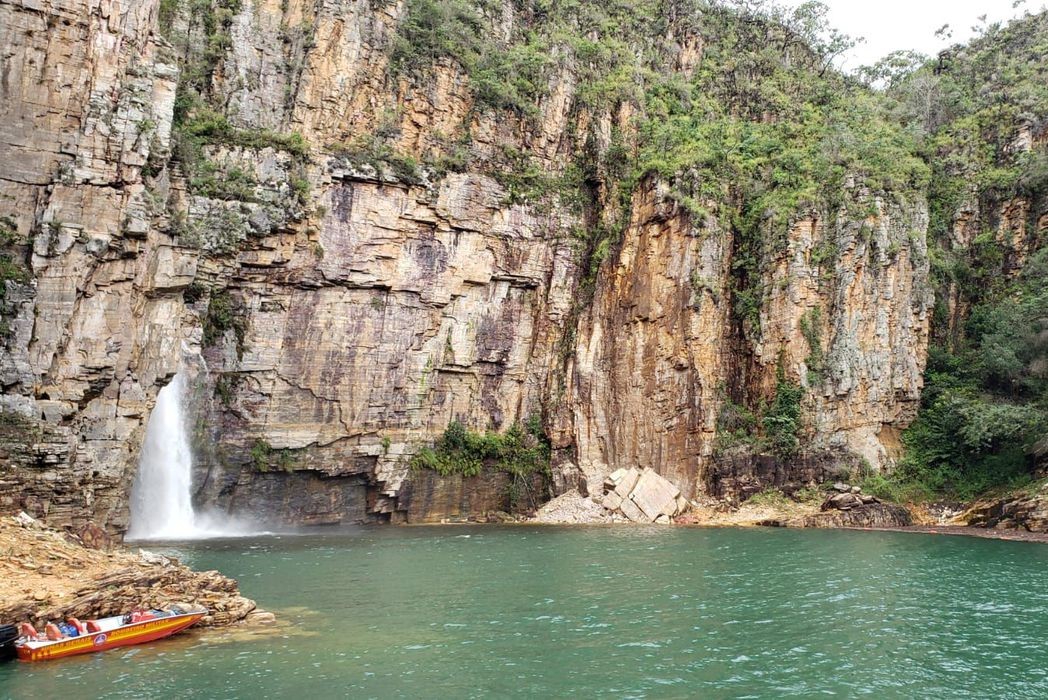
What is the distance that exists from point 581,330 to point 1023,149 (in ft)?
84.0

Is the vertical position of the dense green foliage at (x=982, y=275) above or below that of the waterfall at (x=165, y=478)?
above

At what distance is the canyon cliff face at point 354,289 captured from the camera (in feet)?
77.7

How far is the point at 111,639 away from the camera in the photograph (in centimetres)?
1390

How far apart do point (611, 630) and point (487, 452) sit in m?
21.9

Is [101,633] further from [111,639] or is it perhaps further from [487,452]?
[487,452]

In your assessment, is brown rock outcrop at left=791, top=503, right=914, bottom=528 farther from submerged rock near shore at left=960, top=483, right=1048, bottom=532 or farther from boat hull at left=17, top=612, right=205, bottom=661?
boat hull at left=17, top=612, right=205, bottom=661

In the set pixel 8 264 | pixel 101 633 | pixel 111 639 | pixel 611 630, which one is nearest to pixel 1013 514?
pixel 611 630

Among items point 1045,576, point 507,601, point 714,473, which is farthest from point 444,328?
point 1045,576

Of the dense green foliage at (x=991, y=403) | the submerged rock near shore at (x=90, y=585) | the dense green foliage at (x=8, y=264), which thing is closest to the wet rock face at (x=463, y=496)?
the dense green foliage at (x=991, y=403)

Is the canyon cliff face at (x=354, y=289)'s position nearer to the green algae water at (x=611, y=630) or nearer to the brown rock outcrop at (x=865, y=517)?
the brown rock outcrop at (x=865, y=517)

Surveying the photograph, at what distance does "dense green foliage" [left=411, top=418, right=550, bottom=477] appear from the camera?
35188mm

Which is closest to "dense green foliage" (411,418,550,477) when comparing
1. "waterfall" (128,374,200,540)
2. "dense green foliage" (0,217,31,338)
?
"waterfall" (128,374,200,540)

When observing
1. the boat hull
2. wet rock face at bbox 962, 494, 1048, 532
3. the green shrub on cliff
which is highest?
the green shrub on cliff

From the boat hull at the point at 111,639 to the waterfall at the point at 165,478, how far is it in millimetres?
15175
